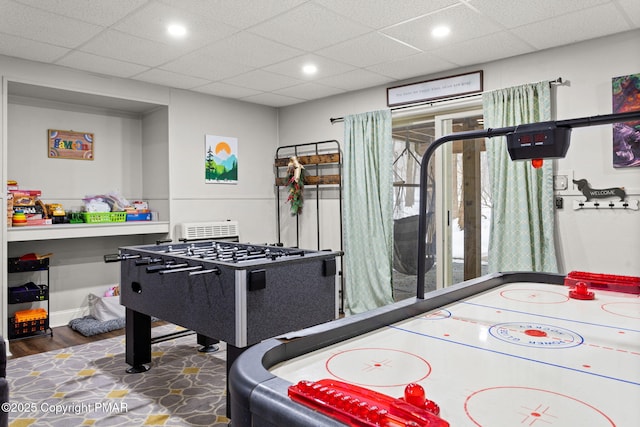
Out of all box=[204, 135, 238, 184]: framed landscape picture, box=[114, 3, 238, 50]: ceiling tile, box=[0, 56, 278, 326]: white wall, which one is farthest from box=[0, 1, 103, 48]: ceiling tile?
box=[204, 135, 238, 184]: framed landscape picture

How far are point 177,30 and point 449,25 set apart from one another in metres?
1.90

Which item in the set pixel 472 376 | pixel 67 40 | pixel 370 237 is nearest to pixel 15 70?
pixel 67 40

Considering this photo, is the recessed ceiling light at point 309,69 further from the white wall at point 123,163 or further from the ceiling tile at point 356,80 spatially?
the white wall at point 123,163

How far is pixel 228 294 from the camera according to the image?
234 centimetres

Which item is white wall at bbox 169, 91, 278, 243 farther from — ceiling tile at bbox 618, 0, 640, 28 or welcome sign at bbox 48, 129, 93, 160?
ceiling tile at bbox 618, 0, 640, 28

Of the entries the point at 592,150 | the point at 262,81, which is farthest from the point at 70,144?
the point at 592,150

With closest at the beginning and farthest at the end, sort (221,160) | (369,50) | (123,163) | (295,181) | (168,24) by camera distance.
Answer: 1. (168,24)
2. (369,50)
3. (123,163)
4. (221,160)
5. (295,181)

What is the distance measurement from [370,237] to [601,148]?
2223mm

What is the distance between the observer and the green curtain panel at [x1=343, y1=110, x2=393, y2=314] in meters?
4.60

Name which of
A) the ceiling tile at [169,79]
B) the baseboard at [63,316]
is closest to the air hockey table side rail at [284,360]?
the ceiling tile at [169,79]

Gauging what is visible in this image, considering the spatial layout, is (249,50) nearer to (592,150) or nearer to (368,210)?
(368,210)

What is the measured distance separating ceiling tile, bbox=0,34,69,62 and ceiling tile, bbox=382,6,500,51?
258cm

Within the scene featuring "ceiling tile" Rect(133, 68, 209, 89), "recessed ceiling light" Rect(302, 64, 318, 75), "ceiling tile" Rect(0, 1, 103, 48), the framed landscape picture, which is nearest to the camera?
"ceiling tile" Rect(0, 1, 103, 48)

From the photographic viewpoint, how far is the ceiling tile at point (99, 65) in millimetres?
3693
